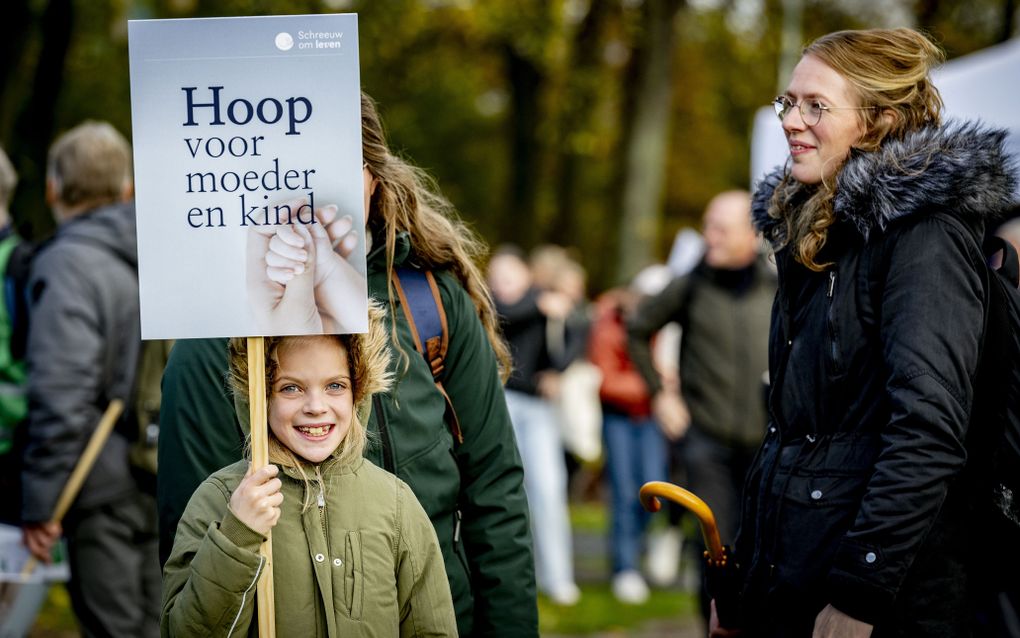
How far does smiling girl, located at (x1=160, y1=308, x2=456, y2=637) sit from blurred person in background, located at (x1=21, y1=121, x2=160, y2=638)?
1955 mm

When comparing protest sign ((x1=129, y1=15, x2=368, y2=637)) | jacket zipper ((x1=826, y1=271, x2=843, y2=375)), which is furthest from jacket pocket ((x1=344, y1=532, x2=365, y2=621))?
jacket zipper ((x1=826, y1=271, x2=843, y2=375))

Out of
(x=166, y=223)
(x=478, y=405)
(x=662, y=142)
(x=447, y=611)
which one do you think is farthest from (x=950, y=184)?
(x=662, y=142)

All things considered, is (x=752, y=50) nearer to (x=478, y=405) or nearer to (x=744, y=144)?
(x=744, y=144)

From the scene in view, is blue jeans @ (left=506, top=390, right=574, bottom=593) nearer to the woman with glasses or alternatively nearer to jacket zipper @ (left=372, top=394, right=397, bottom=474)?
the woman with glasses

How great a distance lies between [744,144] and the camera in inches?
1207

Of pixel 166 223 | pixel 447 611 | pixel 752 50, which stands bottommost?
pixel 447 611

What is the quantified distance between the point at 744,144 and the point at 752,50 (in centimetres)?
686

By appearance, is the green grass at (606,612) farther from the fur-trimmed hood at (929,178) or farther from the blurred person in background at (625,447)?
the fur-trimmed hood at (929,178)

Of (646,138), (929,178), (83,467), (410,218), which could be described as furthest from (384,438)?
(646,138)

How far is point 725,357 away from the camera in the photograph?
6637mm

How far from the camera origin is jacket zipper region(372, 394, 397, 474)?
3.03m

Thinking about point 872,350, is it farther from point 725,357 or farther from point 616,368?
point 616,368

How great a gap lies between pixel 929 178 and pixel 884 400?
1.63 feet

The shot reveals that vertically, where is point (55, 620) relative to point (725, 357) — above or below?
below
